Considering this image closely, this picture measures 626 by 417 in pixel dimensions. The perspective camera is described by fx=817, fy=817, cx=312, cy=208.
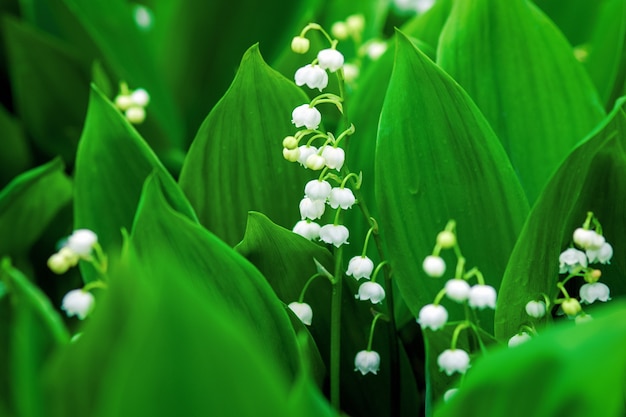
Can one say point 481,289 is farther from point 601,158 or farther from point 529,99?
point 529,99

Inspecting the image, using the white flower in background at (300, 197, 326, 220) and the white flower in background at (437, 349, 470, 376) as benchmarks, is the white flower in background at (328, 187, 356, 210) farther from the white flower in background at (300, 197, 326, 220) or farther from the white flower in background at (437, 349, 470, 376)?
the white flower in background at (437, 349, 470, 376)

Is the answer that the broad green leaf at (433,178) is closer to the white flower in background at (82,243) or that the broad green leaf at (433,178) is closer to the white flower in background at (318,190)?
the white flower in background at (318,190)

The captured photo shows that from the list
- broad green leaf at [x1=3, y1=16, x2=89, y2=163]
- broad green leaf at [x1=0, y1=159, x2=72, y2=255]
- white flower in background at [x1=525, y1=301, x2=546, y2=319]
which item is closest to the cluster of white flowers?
broad green leaf at [x1=0, y1=159, x2=72, y2=255]

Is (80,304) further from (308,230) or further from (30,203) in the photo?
(30,203)

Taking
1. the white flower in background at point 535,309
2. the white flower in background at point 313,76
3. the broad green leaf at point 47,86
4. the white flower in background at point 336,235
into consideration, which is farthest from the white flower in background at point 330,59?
the broad green leaf at point 47,86

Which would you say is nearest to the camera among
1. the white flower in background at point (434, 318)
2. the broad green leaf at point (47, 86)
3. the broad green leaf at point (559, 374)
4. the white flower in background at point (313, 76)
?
the broad green leaf at point (559, 374)

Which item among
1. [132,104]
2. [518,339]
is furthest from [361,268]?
[132,104]
